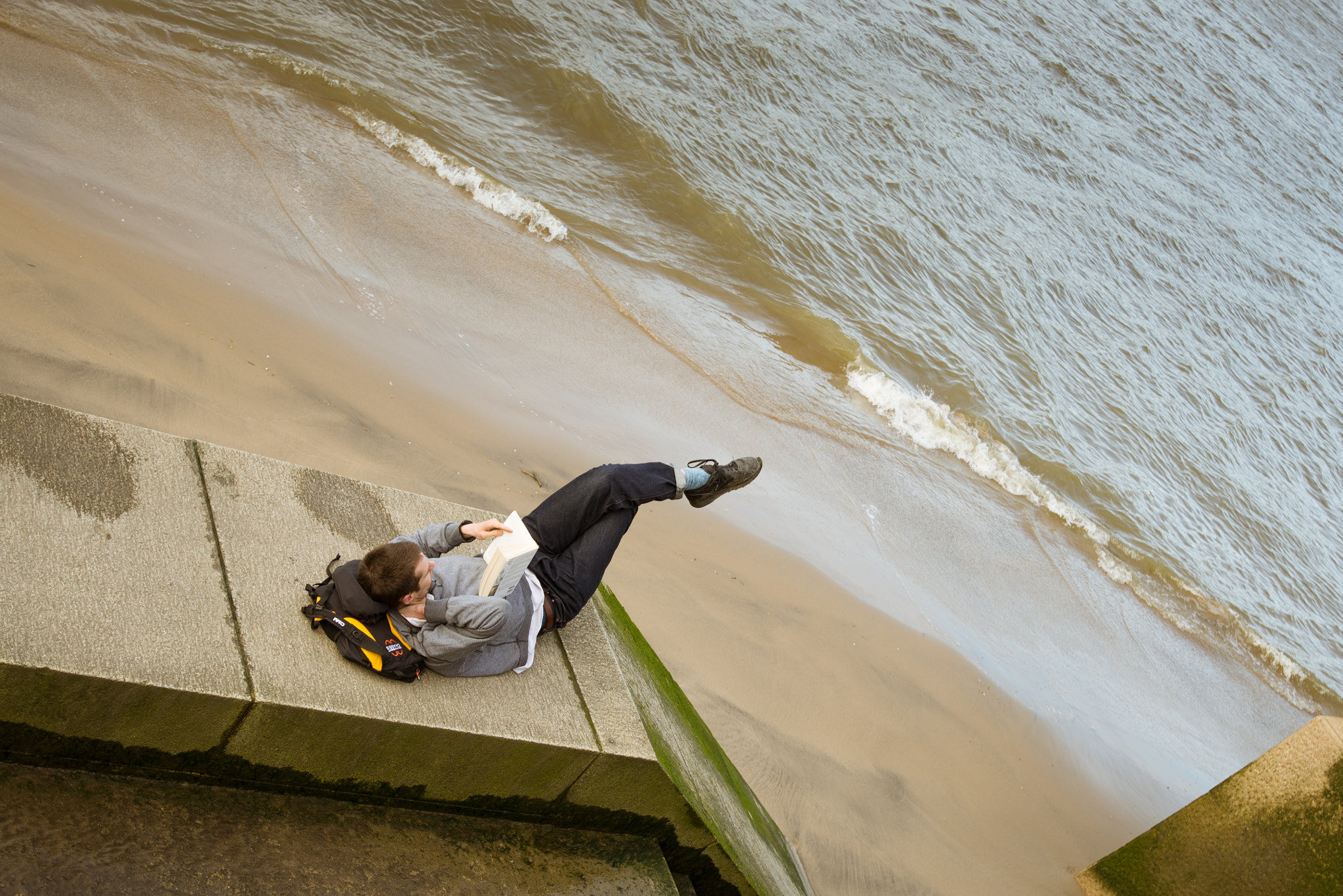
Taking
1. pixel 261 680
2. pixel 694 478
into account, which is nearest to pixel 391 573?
pixel 261 680

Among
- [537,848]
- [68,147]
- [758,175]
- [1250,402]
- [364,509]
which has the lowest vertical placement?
[68,147]

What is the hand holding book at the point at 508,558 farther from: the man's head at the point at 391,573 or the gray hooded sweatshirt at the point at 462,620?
the man's head at the point at 391,573

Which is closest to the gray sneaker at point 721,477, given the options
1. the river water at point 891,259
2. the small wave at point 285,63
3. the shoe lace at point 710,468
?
the shoe lace at point 710,468

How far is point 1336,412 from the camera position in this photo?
1723 centimetres

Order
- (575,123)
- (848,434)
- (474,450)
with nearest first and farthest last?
1. (474,450)
2. (848,434)
3. (575,123)

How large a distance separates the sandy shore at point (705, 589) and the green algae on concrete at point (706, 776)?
0.51m

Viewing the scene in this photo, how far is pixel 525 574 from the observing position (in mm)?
4199

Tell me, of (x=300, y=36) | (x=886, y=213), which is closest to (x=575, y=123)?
(x=300, y=36)

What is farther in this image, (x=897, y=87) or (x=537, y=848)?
(x=897, y=87)

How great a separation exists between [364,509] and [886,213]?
11759mm

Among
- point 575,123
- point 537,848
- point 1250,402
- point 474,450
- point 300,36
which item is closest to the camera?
point 537,848

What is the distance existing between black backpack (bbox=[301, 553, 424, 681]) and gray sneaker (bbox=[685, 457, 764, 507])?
183 cm

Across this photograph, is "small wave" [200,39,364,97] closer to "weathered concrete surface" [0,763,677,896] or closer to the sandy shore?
the sandy shore

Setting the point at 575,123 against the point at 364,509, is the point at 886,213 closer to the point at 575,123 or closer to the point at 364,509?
the point at 575,123
